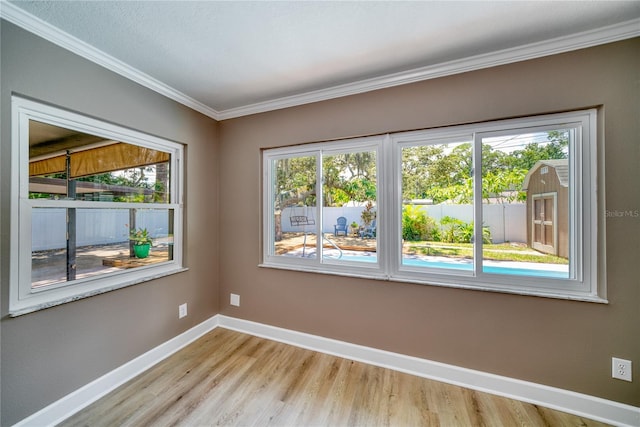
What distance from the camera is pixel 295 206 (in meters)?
2.59

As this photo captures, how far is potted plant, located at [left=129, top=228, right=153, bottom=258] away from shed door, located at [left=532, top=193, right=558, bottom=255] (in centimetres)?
315

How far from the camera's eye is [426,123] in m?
1.99

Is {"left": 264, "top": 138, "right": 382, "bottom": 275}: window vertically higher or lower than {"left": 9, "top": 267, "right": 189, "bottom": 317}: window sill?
higher

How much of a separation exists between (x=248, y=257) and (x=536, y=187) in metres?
2.62

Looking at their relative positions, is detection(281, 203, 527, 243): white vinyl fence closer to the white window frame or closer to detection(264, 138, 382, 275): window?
detection(264, 138, 382, 275): window

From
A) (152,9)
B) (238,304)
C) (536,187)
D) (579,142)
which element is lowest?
(238,304)

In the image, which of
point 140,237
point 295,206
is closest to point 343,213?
point 295,206

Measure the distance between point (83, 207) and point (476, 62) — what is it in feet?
9.95

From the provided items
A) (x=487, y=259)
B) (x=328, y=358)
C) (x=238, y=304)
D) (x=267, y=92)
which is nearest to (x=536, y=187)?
(x=487, y=259)

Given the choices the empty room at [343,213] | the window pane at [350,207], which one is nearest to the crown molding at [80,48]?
the empty room at [343,213]


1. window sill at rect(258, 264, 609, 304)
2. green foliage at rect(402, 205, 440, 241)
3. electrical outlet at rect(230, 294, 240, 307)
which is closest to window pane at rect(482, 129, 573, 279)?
window sill at rect(258, 264, 609, 304)

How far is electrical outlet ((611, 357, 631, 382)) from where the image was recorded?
5.01ft

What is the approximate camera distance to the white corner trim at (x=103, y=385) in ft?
4.91

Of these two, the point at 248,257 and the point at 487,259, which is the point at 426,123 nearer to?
the point at 487,259
